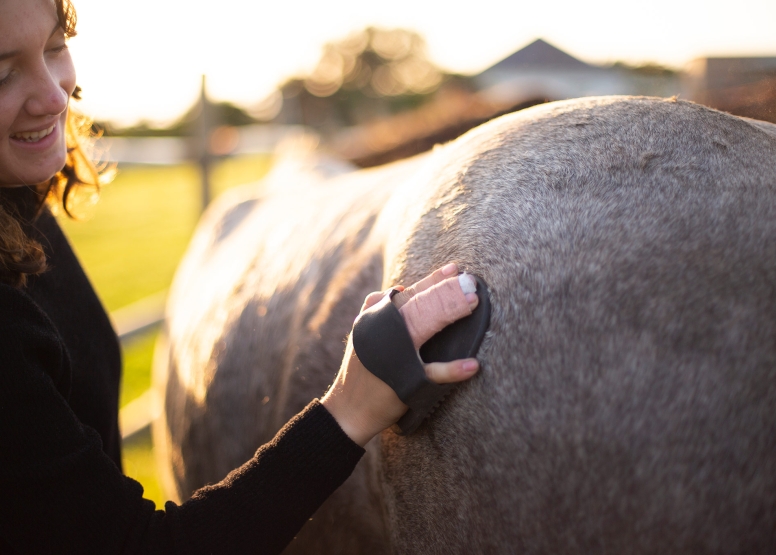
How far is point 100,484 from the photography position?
3.57 feet

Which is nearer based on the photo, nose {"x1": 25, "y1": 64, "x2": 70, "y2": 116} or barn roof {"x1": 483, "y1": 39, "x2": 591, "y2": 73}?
nose {"x1": 25, "y1": 64, "x2": 70, "y2": 116}

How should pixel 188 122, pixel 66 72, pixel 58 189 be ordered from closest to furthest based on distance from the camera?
pixel 66 72 < pixel 58 189 < pixel 188 122

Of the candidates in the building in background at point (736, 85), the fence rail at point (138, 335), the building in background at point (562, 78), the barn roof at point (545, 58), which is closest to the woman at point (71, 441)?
the building in background at point (736, 85)

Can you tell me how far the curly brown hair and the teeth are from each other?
0.16 m

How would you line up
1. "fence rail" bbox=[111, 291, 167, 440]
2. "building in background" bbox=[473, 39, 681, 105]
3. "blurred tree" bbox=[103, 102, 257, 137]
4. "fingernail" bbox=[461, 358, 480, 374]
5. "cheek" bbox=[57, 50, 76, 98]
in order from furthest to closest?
"blurred tree" bbox=[103, 102, 257, 137]
"fence rail" bbox=[111, 291, 167, 440]
"building in background" bbox=[473, 39, 681, 105]
"cheek" bbox=[57, 50, 76, 98]
"fingernail" bbox=[461, 358, 480, 374]

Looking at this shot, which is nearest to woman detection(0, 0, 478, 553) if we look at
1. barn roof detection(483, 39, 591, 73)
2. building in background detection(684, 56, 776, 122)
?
building in background detection(684, 56, 776, 122)

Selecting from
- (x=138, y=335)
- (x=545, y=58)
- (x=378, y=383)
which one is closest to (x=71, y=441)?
(x=378, y=383)

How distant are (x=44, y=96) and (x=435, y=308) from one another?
0.95 m

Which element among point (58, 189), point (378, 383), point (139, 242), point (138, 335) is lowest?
point (139, 242)

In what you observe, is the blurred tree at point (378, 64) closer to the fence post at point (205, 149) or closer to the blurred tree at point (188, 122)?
the blurred tree at point (188, 122)

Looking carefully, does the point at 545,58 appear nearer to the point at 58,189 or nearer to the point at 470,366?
the point at 58,189

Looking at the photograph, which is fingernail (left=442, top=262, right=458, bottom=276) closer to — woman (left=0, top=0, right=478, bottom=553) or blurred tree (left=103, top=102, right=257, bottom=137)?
woman (left=0, top=0, right=478, bottom=553)

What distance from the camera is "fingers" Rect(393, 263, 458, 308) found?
98 centimetres

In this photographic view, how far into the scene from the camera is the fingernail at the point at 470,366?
91 cm
